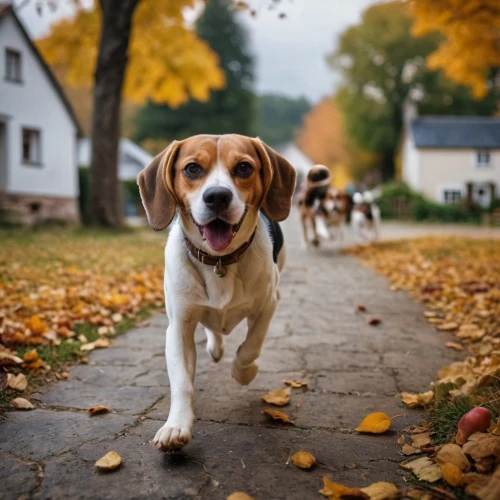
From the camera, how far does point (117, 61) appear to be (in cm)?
1362

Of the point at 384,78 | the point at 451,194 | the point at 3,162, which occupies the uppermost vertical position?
the point at 384,78

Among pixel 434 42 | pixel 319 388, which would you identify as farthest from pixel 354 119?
pixel 319 388

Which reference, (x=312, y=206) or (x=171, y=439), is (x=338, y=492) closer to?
(x=171, y=439)

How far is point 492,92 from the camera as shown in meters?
45.0

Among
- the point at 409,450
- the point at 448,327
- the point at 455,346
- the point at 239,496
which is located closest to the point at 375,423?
the point at 409,450

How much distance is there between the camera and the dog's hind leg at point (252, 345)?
2887 millimetres

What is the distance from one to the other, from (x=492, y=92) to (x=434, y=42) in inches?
297

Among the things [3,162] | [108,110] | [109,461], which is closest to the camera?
[109,461]

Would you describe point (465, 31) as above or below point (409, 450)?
above

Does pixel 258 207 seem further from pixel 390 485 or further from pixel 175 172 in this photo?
pixel 390 485

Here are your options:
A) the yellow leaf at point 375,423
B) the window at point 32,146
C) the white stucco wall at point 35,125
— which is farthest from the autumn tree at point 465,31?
the window at point 32,146

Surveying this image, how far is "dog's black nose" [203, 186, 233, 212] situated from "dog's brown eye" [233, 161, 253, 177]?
0.75ft

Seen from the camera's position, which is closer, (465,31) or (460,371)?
(460,371)

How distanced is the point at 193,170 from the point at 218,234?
0.36 meters
